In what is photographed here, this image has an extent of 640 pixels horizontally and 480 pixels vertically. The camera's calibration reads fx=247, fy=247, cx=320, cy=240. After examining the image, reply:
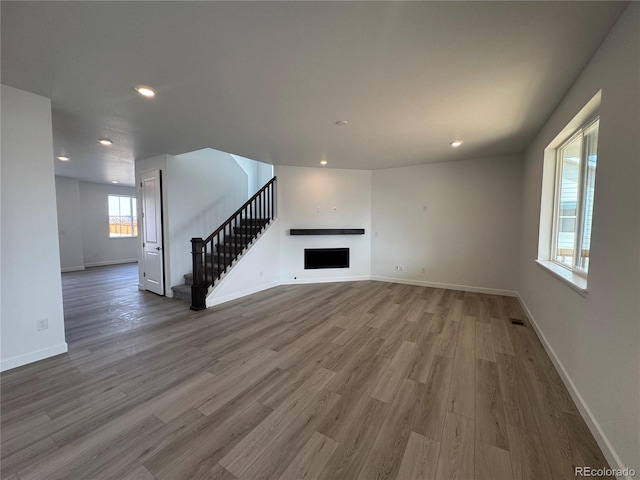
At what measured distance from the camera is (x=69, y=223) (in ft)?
23.7

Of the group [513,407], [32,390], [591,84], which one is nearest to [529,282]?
[513,407]

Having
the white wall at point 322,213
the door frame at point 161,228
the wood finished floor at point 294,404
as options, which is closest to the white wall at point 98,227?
the door frame at point 161,228

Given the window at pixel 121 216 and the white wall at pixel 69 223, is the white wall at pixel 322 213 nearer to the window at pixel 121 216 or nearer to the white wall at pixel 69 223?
the window at pixel 121 216

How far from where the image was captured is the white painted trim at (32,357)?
2.29m

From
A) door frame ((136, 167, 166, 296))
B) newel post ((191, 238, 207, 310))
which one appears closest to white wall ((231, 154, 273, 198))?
door frame ((136, 167, 166, 296))

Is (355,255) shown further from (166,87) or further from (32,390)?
(32,390)

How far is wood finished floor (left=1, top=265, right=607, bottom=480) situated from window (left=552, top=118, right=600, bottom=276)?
1056mm

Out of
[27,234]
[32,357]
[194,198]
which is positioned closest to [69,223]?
[194,198]

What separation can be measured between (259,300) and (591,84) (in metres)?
4.63

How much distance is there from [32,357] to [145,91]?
281 cm

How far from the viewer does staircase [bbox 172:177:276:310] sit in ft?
13.1

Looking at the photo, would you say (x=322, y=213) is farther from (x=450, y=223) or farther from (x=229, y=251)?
(x=450, y=223)

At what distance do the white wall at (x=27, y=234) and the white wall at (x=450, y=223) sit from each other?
5.28m

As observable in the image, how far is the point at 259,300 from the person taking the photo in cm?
443
